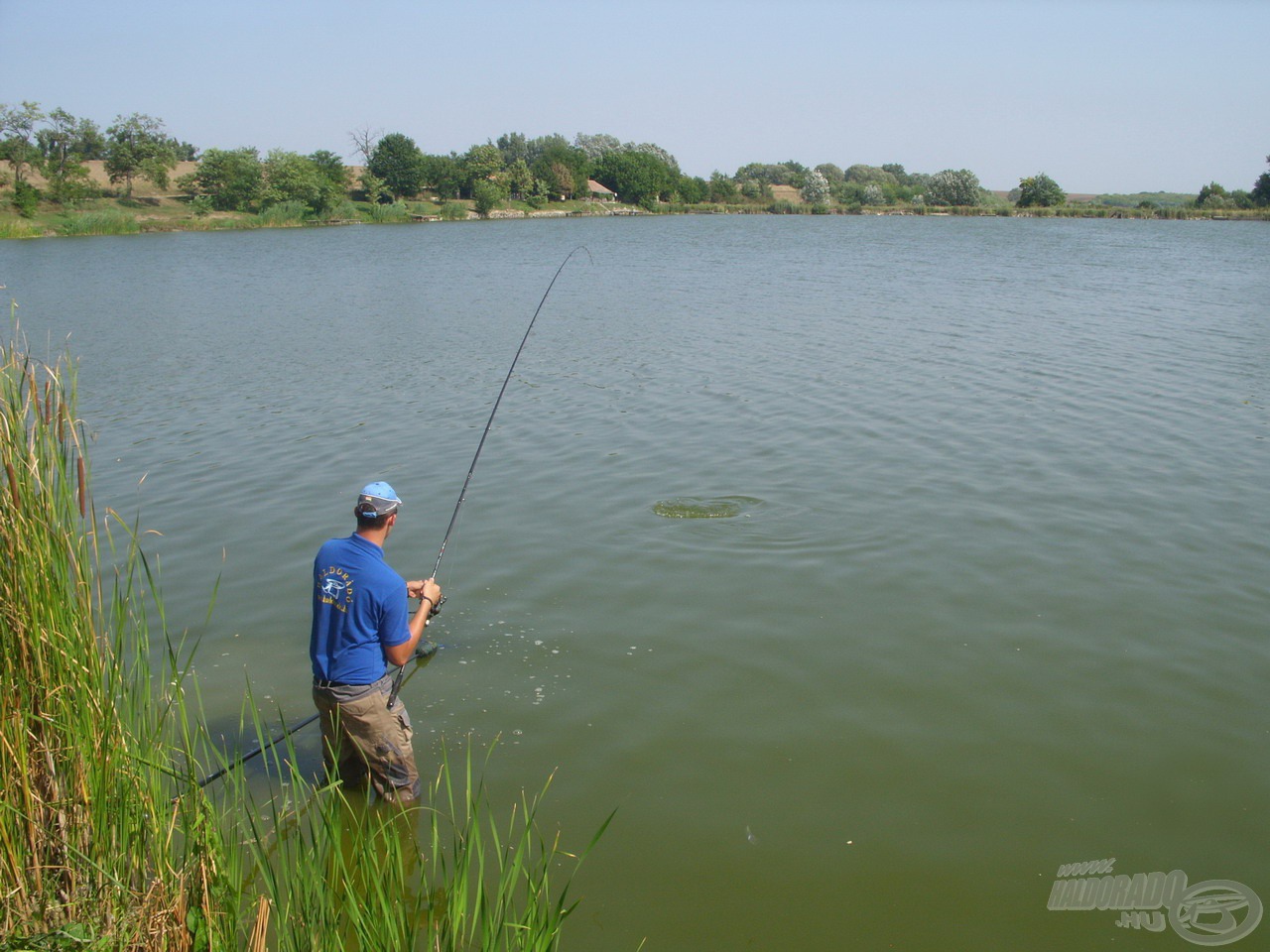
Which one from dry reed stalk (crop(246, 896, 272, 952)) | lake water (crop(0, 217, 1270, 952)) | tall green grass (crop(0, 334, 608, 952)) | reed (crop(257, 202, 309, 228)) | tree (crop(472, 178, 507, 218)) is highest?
tree (crop(472, 178, 507, 218))

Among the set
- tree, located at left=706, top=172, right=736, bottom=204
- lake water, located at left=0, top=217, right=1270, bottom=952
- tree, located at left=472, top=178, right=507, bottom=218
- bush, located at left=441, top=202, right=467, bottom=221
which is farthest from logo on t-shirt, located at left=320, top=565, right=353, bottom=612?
tree, located at left=706, top=172, right=736, bottom=204

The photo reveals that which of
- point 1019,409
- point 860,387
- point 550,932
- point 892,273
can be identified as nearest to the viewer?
point 550,932

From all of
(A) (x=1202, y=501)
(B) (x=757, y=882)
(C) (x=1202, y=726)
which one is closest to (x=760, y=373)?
(A) (x=1202, y=501)

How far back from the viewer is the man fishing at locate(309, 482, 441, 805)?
4430mm

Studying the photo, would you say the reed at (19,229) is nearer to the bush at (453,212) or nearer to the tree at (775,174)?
the bush at (453,212)

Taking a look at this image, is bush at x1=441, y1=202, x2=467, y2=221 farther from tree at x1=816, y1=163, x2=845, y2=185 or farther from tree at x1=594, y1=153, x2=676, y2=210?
tree at x1=816, y1=163, x2=845, y2=185

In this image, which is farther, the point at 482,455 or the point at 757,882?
the point at 482,455

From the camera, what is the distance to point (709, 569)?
24.9 ft

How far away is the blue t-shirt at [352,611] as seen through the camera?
4.42m

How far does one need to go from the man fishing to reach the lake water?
3.11 ft

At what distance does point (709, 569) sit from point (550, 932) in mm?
4949

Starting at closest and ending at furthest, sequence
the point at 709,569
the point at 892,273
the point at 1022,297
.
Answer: the point at 709,569
the point at 1022,297
the point at 892,273

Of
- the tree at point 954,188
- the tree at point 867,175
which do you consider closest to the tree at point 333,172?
the tree at point 954,188

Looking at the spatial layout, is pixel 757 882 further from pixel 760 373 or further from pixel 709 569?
pixel 760 373
